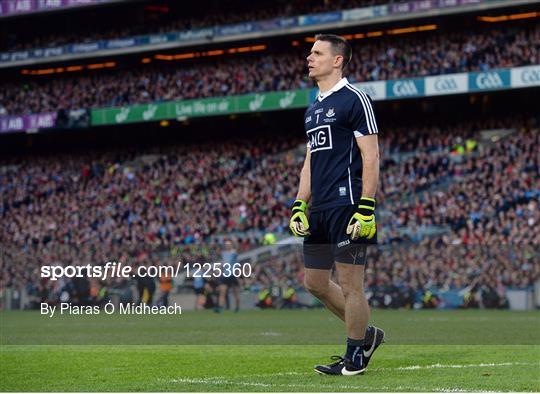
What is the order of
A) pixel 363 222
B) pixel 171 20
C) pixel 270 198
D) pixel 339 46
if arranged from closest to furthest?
pixel 363 222 → pixel 339 46 → pixel 270 198 → pixel 171 20

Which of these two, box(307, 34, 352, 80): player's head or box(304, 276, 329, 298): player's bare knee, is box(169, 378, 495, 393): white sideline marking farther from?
box(307, 34, 352, 80): player's head

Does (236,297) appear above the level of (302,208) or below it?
below

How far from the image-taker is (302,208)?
8.77m

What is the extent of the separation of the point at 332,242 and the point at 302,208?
0.52 metres

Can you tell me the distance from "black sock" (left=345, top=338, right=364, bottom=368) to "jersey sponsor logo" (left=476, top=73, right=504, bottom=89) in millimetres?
28363

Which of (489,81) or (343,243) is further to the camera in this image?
(489,81)

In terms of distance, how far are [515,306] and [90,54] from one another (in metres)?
30.1

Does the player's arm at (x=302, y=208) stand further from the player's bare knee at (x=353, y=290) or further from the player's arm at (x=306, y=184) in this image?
the player's bare knee at (x=353, y=290)

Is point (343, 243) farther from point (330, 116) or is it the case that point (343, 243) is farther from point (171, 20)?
point (171, 20)

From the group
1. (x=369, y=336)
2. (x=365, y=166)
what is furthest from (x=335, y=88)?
(x=369, y=336)

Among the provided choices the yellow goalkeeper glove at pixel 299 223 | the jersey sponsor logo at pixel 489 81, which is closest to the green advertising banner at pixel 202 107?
the jersey sponsor logo at pixel 489 81

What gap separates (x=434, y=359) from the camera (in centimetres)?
966

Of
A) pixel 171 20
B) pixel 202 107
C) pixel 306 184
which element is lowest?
pixel 306 184

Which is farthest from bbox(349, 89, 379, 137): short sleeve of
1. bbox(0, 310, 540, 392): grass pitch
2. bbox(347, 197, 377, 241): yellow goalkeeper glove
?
bbox(0, 310, 540, 392): grass pitch
